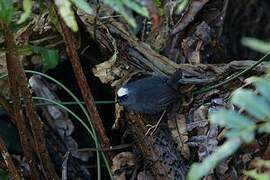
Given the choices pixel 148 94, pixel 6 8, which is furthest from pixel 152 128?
pixel 6 8

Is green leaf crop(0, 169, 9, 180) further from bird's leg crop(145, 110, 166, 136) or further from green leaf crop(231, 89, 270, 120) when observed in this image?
green leaf crop(231, 89, 270, 120)

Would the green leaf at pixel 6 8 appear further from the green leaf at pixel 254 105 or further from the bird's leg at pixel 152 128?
the bird's leg at pixel 152 128

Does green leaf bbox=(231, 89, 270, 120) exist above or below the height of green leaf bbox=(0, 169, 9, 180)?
above

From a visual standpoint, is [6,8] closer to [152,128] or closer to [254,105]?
[254,105]

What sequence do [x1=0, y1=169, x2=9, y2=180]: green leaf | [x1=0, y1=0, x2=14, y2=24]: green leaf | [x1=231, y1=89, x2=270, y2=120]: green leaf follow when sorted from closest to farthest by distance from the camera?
[x1=231, y1=89, x2=270, y2=120]: green leaf < [x1=0, y1=0, x2=14, y2=24]: green leaf < [x1=0, y1=169, x2=9, y2=180]: green leaf

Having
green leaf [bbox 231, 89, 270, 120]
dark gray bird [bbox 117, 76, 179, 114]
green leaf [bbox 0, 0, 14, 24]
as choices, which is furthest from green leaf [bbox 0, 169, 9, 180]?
green leaf [bbox 231, 89, 270, 120]

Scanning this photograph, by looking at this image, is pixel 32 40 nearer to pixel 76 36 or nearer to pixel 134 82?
pixel 76 36

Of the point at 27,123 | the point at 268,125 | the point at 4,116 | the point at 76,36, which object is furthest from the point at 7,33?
the point at 268,125

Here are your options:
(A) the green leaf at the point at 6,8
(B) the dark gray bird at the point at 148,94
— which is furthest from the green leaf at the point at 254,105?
(B) the dark gray bird at the point at 148,94

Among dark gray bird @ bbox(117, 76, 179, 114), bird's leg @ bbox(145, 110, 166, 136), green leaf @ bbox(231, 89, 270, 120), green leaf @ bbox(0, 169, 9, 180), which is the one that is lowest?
green leaf @ bbox(0, 169, 9, 180)

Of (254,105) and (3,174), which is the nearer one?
(254,105)
